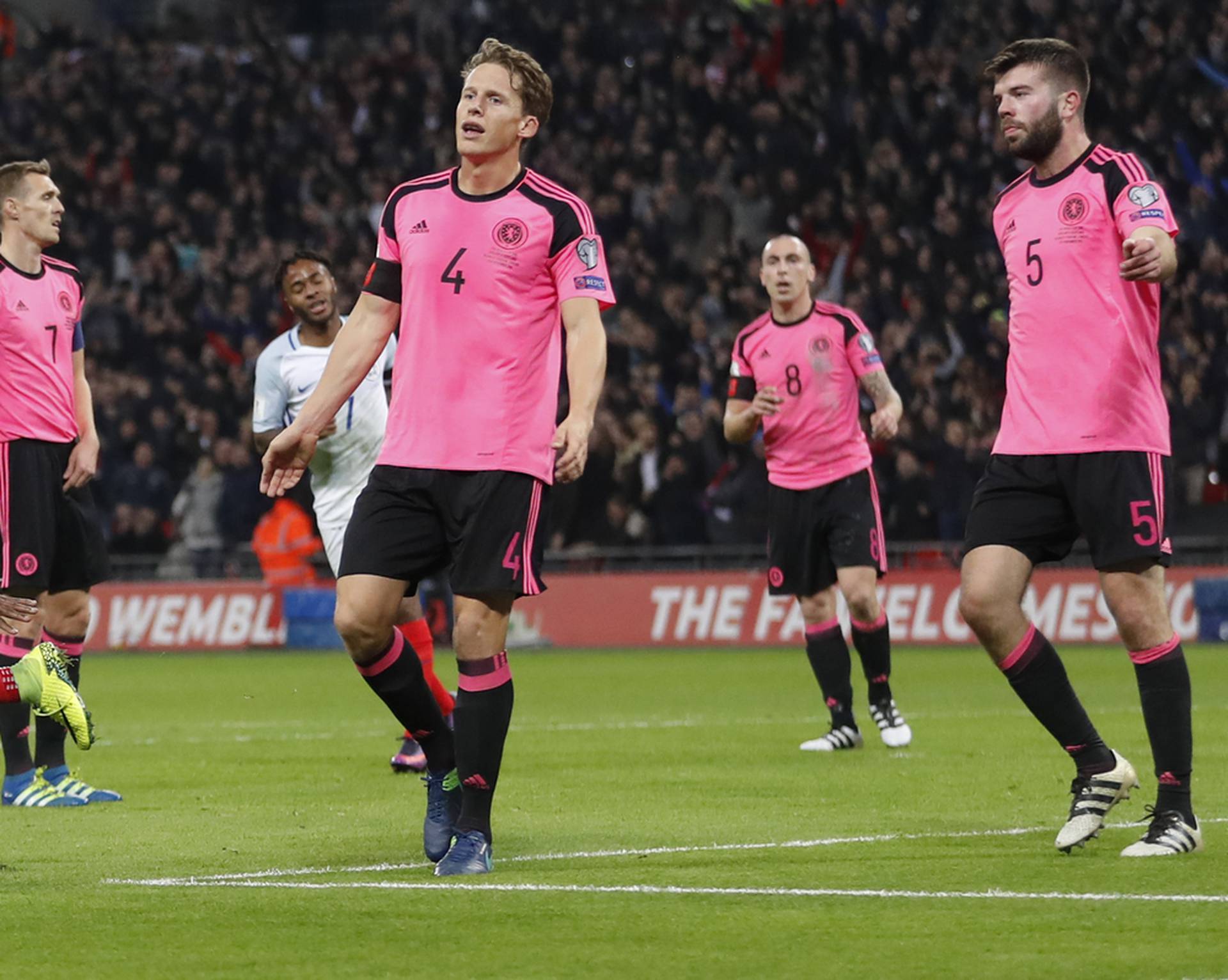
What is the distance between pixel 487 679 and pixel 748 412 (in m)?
5.16

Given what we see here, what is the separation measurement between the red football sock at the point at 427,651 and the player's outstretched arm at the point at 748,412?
2.25 m

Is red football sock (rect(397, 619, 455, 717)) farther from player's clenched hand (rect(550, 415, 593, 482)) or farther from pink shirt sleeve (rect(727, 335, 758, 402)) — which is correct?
player's clenched hand (rect(550, 415, 593, 482))

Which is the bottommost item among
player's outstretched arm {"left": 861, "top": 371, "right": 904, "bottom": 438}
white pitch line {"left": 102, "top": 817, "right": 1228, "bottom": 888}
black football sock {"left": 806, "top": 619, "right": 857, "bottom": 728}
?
black football sock {"left": 806, "top": 619, "right": 857, "bottom": 728}

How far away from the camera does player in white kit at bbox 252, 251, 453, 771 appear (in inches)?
418

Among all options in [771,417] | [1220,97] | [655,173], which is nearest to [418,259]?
[771,417]

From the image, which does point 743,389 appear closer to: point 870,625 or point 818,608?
point 818,608

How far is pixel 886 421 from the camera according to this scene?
1170 centimetres

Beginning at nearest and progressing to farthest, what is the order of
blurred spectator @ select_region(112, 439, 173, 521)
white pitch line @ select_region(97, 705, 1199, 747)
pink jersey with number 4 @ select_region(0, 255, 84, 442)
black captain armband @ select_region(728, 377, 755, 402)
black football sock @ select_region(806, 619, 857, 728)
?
pink jersey with number 4 @ select_region(0, 255, 84, 442) < black football sock @ select_region(806, 619, 857, 728) < black captain armband @ select_region(728, 377, 755, 402) < white pitch line @ select_region(97, 705, 1199, 747) < blurred spectator @ select_region(112, 439, 173, 521)

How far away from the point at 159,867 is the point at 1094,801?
3020 millimetres

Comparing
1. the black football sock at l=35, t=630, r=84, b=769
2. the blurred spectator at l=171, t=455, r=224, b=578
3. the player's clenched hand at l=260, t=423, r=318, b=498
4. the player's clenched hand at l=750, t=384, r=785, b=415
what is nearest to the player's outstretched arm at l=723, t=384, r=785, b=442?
A: the player's clenched hand at l=750, t=384, r=785, b=415

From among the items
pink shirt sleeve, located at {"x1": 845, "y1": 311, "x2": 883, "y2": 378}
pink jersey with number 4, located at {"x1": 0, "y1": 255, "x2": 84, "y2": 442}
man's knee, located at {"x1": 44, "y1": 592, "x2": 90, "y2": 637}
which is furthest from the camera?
pink shirt sleeve, located at {"x1": 845, "y1": 311, "x2": 883, "y2": 378}

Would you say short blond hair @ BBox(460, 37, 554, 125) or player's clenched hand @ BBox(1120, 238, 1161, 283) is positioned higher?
short blond hair @ BBox(460, 37, 554, 125)

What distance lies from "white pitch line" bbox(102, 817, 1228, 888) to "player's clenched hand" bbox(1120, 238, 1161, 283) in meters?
2.09

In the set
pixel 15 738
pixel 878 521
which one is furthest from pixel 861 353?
pixel 15 738
